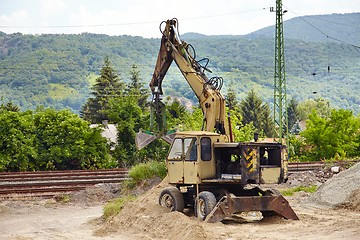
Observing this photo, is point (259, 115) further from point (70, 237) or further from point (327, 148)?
point (70, 237)

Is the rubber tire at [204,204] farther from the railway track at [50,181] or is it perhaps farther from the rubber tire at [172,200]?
the railway track at [50,181]

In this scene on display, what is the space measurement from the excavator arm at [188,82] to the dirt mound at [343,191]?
13.0 ft

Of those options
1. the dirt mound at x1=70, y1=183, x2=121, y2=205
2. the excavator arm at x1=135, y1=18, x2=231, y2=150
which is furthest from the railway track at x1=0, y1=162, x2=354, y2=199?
the excavator arm at x1=135, y1=18, x2=231, y2=150

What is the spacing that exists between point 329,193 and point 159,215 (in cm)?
621

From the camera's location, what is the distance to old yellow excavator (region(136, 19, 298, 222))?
17.3m

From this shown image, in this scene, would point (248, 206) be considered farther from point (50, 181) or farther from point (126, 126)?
point (126, 126)

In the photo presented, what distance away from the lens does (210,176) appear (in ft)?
59.5

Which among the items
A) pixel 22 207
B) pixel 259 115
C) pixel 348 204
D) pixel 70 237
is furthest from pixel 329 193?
pixel 259 115

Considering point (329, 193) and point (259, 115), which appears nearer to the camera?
point (329, 193)

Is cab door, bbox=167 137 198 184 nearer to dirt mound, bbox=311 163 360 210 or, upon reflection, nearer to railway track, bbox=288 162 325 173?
dirt mound, bbox=311 163 360 210

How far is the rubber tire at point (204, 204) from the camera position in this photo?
57.1ft

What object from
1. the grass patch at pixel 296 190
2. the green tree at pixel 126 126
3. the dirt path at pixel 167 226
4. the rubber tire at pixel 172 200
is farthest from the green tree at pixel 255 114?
the rubber tire at pixel 172 200

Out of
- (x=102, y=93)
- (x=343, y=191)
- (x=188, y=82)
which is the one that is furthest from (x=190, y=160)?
(x=102, y=93)

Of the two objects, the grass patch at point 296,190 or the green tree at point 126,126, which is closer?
the grass patch at point 296,190
